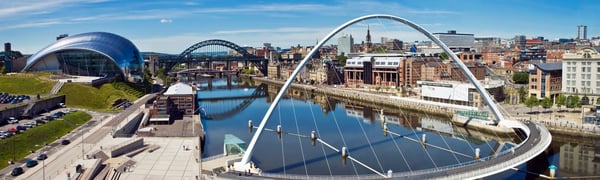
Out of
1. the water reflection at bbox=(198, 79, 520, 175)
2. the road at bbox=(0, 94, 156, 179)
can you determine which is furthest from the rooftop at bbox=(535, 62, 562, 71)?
the road at bbox=(0, 94, 156, 179)

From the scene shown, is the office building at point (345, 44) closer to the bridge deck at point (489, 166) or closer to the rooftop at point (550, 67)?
the rooftop at point (550, 67)

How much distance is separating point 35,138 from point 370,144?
20538 mm

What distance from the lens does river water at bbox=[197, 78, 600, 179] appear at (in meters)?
26.0

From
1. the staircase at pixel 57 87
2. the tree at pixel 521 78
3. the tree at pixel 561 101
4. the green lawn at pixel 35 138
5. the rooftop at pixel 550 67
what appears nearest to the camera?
the green lawn at pixel 35 138

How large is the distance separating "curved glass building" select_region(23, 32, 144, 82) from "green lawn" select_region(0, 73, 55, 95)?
25.6 feet

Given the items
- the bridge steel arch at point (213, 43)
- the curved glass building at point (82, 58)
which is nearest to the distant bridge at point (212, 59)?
the bridge steel arch at point (213, 43)

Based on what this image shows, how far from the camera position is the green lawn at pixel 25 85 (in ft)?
166

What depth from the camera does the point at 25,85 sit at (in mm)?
52406

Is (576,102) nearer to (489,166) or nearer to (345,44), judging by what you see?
(489,166)

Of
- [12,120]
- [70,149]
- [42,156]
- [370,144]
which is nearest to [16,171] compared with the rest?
[42,156]

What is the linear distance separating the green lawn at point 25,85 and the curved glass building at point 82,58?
7.81 m

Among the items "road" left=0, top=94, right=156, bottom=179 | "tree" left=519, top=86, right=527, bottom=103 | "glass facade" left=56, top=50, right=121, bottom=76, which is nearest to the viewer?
"road" left=0, top=94, right=156, bottom=179

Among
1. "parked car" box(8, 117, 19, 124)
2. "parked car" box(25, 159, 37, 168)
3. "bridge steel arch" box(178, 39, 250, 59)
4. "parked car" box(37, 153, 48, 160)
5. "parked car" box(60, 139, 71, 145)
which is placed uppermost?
"bridge steel arch" box(178, 39, 250, 59)

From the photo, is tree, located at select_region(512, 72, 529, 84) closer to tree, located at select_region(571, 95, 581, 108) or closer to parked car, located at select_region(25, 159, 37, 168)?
tree, located at select_region(571, 95, 581, 108)
